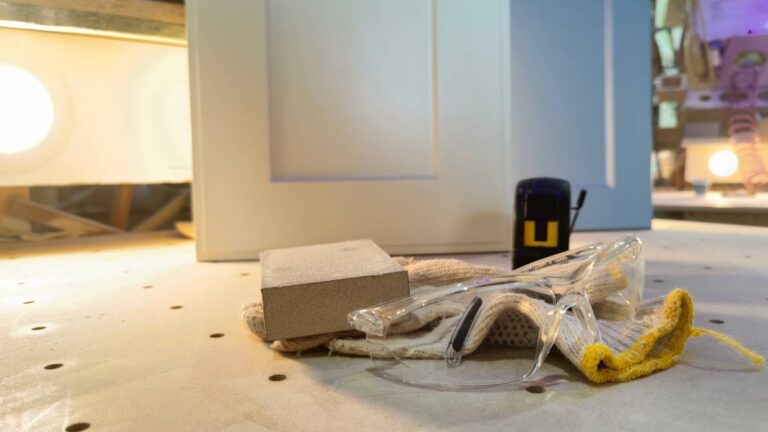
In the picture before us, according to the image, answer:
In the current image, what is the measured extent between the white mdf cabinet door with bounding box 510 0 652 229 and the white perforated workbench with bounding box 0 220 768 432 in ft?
2.37

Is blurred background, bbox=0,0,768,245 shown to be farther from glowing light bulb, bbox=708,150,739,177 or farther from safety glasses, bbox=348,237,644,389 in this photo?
safety glasses, bbox=348,237,644,389

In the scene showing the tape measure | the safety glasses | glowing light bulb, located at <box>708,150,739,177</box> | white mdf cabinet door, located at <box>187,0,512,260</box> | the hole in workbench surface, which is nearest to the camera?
the hole in workbench surface

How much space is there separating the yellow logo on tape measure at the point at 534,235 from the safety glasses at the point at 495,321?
39 centimetres

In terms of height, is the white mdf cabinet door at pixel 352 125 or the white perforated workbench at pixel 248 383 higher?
the white mdf cabinet door at pixel 352 125

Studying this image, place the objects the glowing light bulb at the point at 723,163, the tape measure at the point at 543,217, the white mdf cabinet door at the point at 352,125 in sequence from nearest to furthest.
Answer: the tape measure at the point at 543,217
the white mdf cabinet door at the point at 352,125
the glowing light bulb at the point at 723,163

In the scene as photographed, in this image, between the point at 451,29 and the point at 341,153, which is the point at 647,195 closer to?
the point at 451,29

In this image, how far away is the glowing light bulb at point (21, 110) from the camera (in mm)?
1470

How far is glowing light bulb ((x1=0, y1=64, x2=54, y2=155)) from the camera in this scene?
4.82 ft

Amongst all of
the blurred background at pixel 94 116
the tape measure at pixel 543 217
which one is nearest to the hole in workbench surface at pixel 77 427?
the tape measure at pixel 543 217

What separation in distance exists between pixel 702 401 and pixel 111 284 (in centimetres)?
95

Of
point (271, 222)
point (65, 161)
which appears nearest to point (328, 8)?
point (271, 222)

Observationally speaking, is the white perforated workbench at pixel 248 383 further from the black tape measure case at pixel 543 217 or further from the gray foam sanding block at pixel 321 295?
the black tape measure case at pixel 543 217

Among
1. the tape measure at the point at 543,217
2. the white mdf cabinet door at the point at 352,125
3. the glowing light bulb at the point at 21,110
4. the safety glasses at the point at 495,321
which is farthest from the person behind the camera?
the glowing light bulb at the point at 21,110

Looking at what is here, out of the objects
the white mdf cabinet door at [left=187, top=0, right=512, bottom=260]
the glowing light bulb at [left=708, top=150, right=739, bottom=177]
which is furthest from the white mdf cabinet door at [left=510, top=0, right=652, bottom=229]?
the glowing light bulb at [left=708, top=150, right=739, bottom=177]
